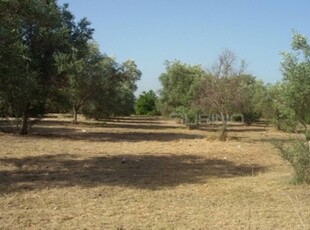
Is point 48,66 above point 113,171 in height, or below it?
above

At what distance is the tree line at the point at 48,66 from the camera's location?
41.2 ft

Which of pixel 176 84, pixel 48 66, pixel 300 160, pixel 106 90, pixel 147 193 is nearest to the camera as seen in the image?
pixel 147 193

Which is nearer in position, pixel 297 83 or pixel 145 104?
pixel 297 83

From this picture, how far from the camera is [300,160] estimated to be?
9969mm

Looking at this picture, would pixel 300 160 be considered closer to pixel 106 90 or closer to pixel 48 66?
pixel 48 66

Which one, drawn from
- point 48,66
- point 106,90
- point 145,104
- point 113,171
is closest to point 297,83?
point 113,171

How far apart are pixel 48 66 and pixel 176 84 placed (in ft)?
87.9

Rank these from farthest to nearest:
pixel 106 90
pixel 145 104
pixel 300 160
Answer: pixel 145 104, pixel 106 90, pixel 300 160

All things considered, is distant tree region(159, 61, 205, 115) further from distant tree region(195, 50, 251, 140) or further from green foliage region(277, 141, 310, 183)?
green foliage region(277, 141, 310, 183)

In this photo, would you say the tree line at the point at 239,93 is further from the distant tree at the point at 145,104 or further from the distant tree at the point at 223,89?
the distant tree at the point at 145,104

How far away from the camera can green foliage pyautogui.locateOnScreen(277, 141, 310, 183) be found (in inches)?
391

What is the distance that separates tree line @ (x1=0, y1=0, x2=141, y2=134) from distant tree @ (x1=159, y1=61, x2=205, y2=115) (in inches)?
219

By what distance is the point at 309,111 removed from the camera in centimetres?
1056

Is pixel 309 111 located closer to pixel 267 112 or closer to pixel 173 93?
pixel 267 112
